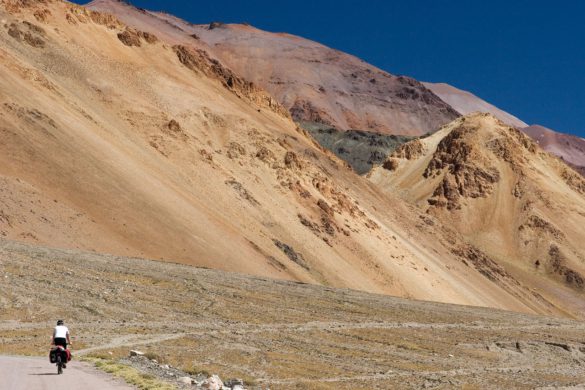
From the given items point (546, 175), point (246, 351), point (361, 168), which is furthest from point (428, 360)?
point (361, 168)

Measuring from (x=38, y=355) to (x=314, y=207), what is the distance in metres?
58.3

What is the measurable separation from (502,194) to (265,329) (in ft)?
342

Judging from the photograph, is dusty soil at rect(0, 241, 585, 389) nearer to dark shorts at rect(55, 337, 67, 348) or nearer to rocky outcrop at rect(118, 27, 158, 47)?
dark shorts at rect(55, 337, 67, 348)

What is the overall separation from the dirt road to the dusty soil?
2.82m

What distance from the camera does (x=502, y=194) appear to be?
13362 centimetres

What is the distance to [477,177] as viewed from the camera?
5305 inches

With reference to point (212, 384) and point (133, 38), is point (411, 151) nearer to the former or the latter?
point (133, 38)

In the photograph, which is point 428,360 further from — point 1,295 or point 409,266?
point 409,266

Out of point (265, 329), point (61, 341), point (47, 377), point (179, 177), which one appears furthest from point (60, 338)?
point (179, 177)

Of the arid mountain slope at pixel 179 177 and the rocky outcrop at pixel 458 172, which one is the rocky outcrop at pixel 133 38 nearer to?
the arid mountain slope at pixel 179 177

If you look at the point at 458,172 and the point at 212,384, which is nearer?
the point at 212,384

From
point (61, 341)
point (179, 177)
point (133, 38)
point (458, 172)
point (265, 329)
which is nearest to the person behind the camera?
point (61, 341)

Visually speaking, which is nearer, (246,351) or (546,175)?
(246,351)

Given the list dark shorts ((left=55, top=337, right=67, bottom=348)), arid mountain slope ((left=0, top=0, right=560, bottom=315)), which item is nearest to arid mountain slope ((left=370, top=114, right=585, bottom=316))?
arid mountain slope ((left=0, top=0, right=560, bottom=315))
